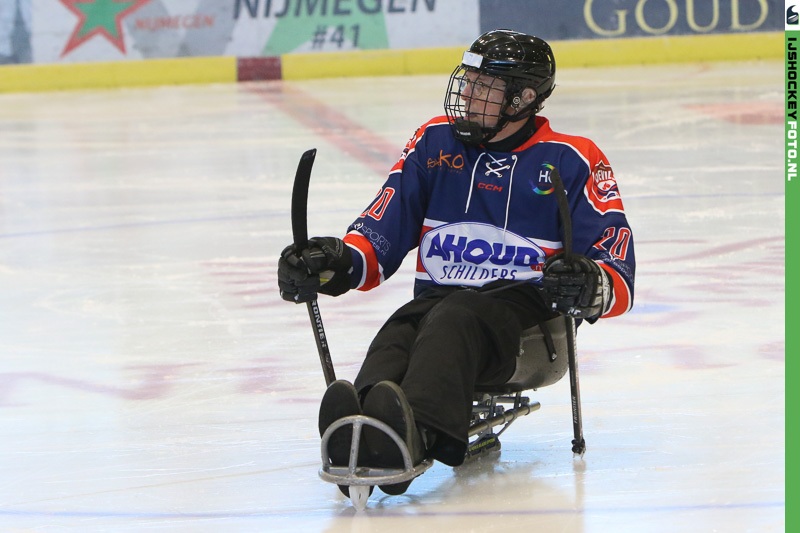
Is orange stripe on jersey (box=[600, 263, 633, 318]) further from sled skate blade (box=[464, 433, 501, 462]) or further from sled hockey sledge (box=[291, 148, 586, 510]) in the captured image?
sled skate blade (box=[464, 433, 501, 462])

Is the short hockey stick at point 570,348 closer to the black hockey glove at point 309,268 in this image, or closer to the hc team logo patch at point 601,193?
the hc team logo patch at point 601,193

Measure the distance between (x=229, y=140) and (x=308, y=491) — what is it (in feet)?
19.7

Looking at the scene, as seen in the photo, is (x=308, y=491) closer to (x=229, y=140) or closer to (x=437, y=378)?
(x=437, y=378)

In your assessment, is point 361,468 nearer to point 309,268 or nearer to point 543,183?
point 309,268

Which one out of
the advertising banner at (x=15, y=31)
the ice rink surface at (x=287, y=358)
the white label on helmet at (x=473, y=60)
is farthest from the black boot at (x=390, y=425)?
the advertising banner at (x=15, y=31)

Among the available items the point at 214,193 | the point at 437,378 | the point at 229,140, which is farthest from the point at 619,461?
the point at 229,140

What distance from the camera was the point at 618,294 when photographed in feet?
8.71

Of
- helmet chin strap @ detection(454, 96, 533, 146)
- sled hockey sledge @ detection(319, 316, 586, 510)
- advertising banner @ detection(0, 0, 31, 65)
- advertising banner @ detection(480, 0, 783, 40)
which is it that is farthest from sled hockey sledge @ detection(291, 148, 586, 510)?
advertising banner @ detection(0, 0, 31, 65)

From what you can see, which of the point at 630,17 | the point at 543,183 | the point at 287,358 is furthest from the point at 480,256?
the point at 630,17

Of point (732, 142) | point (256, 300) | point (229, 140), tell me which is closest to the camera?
point (256, 300)

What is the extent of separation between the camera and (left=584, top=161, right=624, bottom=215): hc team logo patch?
9.04 ft

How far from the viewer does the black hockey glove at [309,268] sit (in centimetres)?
262

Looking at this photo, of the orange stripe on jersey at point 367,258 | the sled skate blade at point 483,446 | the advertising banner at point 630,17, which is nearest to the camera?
the sled skate blade at point 483,446

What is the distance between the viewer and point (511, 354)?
2619 mm
